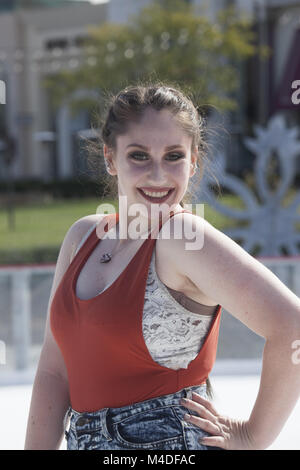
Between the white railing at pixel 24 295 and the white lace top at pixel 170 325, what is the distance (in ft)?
6.51

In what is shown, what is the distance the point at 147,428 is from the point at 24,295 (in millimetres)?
2178

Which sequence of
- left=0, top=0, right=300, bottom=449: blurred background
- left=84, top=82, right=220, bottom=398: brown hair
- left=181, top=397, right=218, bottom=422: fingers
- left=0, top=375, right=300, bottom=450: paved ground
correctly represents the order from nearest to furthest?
left=181, top=397, right=218, bottom=422: fingers < left=84, top=82, right=220, bottom=398: brown hair < left=0, top=375, right=300, bottom=450: paved ground < left=0, top=0, right=300, bottom=449: blurred background

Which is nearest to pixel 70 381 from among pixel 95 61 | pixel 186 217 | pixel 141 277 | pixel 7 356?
pixel 141 277

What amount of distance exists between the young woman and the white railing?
1859 millimetres

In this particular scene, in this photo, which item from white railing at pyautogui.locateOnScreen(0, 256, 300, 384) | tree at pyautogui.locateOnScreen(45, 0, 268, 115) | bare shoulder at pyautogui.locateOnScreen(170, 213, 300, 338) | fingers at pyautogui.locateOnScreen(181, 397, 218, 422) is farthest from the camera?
tree at pyautogui.locateOnScreen(45, 0, 268, 115)

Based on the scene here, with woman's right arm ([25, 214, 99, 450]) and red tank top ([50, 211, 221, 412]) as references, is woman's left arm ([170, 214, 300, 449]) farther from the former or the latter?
woman's right arm ([25, 214, 99, 450])

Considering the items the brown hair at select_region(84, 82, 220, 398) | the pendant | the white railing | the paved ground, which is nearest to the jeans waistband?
the brown hair at select_region(84, 82, 220, 398)

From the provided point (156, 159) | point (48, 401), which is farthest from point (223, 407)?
point (156, 159)

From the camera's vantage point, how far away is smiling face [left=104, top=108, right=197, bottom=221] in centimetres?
143

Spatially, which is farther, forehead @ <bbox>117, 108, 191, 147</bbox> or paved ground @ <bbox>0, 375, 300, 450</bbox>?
paved ground @ <bbox>0, 375, 300, 450</bbox>

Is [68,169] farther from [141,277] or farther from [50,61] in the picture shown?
[141,277]

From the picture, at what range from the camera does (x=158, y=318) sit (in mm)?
1307

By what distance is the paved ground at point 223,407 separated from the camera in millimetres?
2068

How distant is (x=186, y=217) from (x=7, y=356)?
2.17m
